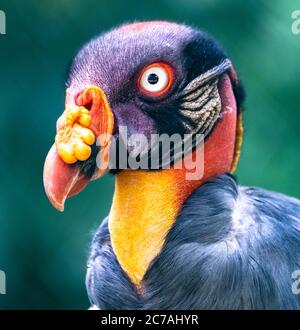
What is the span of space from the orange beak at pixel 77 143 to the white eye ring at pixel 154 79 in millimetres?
104

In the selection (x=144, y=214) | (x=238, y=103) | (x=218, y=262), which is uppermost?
(x=238, y=103)

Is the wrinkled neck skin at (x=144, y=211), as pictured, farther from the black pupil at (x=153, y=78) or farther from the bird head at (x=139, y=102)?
the black pupil at (x=153, y=78)

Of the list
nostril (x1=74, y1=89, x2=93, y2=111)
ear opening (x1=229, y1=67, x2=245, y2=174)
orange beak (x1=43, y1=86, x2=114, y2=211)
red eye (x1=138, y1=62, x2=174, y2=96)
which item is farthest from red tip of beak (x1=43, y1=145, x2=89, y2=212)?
ear opening (x1=229, y1=67, x2=245, y2=174)

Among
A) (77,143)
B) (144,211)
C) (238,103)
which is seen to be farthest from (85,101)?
(238,103)

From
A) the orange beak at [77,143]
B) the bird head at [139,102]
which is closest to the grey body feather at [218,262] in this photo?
the bird head at [139,102]

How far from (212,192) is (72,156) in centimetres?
37

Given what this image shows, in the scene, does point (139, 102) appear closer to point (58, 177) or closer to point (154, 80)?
point (154, 80)

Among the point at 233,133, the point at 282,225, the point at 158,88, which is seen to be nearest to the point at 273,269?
the point at 282,225

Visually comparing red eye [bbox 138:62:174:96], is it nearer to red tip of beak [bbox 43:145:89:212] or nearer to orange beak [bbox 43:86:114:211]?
orange beak [bbox 43:86:114:211]

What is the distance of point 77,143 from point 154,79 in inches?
9.8

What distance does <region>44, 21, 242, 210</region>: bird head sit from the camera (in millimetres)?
1586

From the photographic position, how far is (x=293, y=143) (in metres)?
3.22

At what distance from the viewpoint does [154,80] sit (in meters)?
1.66
